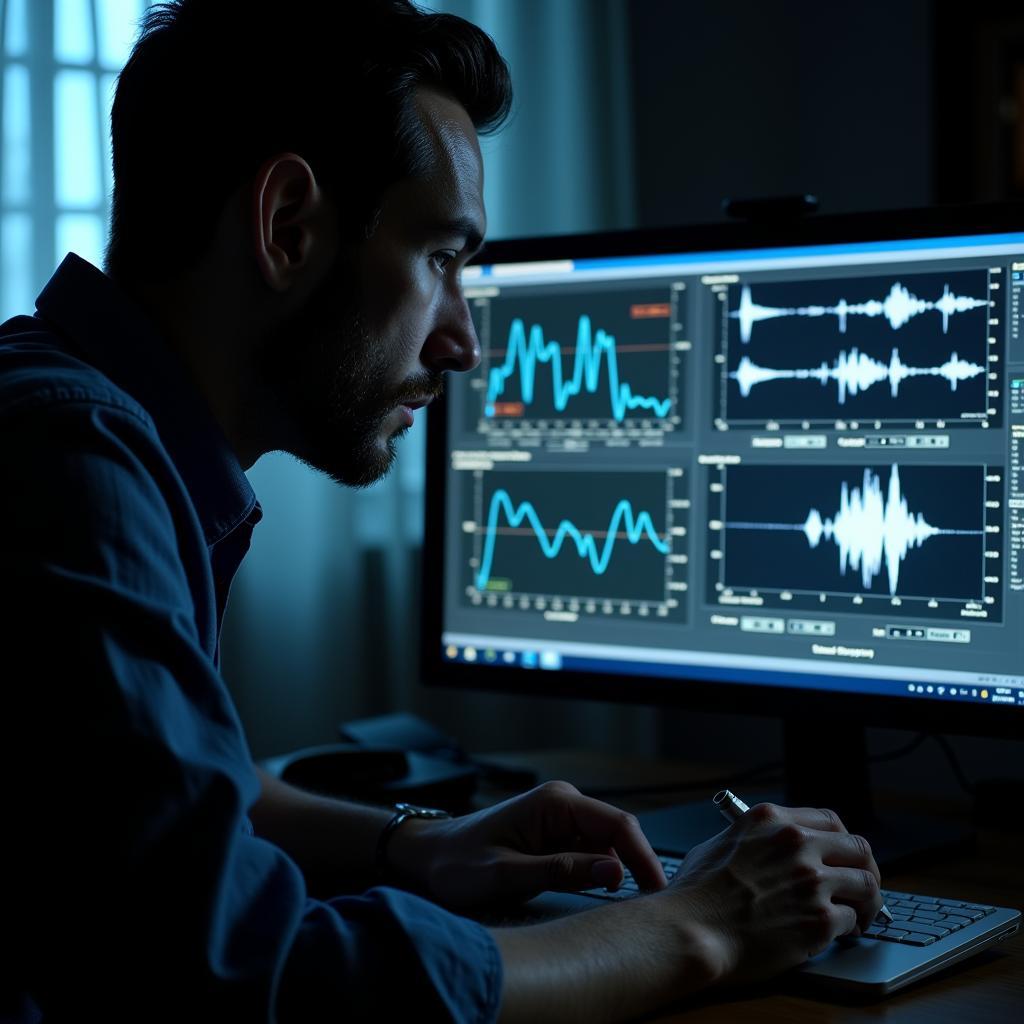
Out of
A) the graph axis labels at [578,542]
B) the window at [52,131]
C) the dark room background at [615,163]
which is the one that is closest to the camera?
the graph axis labels at [578,542]

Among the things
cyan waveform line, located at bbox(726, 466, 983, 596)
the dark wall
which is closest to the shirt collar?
cyan waveform line, located at bbox(726, 466, 983, 596)

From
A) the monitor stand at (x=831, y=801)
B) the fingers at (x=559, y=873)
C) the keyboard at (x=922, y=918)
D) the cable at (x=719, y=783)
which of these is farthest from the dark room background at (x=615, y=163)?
the keyboard at (x=922, y=918)

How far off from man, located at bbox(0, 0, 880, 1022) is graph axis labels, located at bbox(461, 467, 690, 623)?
264 millimetres

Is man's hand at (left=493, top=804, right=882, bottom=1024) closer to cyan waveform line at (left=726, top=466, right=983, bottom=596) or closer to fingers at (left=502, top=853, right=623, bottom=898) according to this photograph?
fingers at (left=502, top=853, right=623, bottom=898)

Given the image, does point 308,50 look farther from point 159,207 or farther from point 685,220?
point 685,220

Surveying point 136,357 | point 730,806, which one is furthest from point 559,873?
point 136,357

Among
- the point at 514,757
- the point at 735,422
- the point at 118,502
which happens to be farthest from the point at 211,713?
the point at 514,757

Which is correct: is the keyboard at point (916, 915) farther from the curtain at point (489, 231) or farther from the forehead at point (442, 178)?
the curtain at point (489, 231)

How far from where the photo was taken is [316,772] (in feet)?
4.33

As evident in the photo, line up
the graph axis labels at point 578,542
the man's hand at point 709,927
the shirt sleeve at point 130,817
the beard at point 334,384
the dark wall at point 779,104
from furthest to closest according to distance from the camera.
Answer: the dark wall at point 779,104, the graph axis labels at point 578,542, the beard at point 334,384, the man's hand at point 709,927, the shirt sleeve at point 130,817

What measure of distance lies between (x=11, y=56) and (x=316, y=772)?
3.11ft

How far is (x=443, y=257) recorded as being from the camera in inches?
39.5

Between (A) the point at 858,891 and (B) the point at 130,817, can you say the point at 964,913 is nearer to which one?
(A) the point at 858,891

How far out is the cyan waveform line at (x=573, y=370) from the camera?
1.25 meters
